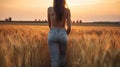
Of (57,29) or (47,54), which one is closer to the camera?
(57,29)

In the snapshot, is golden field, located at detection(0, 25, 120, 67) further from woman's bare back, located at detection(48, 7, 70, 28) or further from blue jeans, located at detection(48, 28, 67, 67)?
woman's bare back, located at detection(48, 7, 70, 28)

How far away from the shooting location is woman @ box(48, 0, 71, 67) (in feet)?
8.98

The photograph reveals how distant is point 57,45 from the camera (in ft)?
9.16

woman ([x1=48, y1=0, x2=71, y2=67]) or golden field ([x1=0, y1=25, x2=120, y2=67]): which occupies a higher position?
woman ([x1=48, y1=0, x2=71, y2=67])

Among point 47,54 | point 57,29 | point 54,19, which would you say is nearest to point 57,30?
point 57,29

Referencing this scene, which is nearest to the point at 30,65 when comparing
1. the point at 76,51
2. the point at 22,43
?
the point at 22,43

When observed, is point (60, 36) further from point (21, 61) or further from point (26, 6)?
point (26, 6)

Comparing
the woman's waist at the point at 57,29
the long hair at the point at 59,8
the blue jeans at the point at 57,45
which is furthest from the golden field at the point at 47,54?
the long hair at the point at 59,8

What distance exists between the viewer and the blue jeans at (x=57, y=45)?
8.96ft

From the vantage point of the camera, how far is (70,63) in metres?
2.95

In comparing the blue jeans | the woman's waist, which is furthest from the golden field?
the woman's waist

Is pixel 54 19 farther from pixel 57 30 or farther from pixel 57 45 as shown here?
pixel 57 45

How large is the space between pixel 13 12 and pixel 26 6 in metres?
0.48

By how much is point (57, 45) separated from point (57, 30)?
0.14 m
